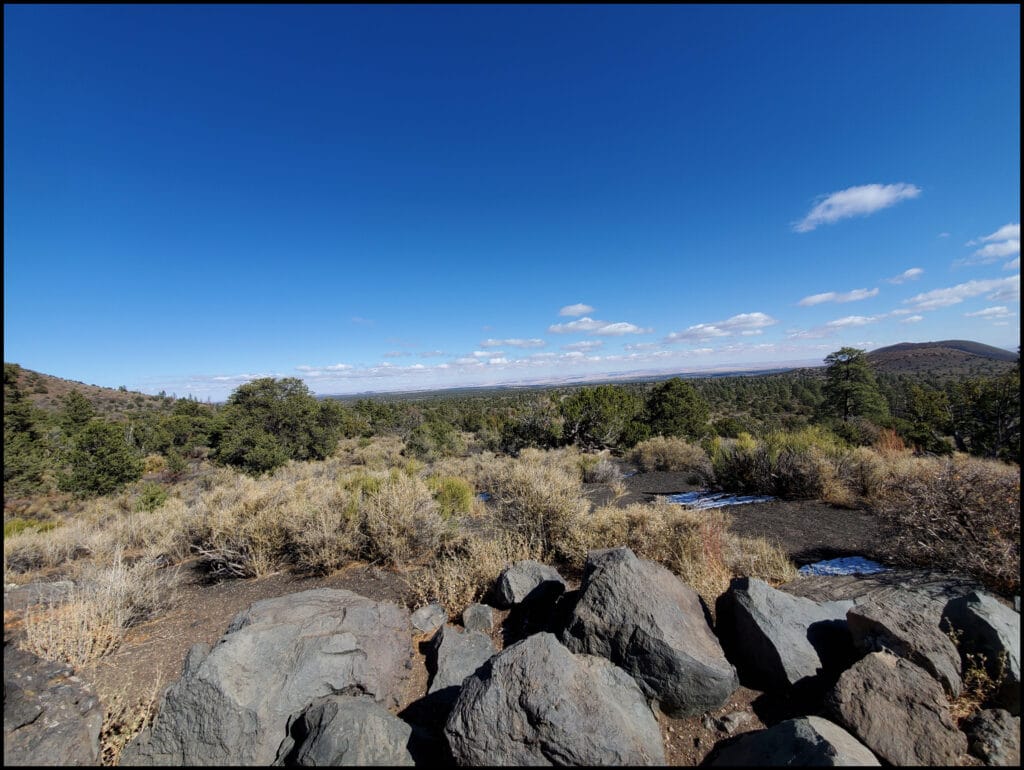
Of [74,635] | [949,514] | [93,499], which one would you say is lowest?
[93,499]

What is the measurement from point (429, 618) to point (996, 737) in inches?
172

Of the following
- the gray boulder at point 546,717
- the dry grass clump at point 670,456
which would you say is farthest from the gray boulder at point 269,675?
the dry grass clump at point 670,456

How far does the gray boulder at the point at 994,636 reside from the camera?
2588 mm

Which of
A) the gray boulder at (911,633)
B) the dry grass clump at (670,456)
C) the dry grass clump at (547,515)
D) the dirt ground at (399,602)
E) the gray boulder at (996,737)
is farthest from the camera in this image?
the dry grass clump at (670,456)

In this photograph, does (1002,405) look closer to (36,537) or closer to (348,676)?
(348,676)

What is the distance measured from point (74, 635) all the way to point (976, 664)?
23.5 ft

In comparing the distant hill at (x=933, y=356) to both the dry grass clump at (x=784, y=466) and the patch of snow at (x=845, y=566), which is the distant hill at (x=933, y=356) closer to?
the dry grass clump at (x=784, y=466)

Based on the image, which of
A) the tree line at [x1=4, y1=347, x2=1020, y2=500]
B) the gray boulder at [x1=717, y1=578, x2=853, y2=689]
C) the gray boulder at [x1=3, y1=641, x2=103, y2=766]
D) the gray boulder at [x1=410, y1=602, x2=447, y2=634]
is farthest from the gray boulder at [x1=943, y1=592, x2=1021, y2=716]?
the tree line at [x1=4, y1=347, x2=1020, y2=500]

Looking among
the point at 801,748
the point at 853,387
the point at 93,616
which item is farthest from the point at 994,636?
the point at 853,387

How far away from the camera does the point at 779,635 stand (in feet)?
10.4

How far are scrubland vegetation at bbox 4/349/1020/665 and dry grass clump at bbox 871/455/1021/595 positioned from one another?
0.05ft

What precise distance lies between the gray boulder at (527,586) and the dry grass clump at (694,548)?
43.4 inches

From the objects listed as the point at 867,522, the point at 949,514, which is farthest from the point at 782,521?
the point at 949,514

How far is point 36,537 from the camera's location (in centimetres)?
748
